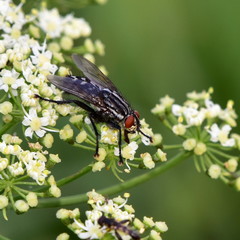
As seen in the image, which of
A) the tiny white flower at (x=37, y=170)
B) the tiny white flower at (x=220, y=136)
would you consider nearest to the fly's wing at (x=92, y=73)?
the tiny white flower at (x=220, y=136)

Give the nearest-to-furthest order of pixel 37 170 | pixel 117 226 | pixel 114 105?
pixel 117 226, pixel 37 170, pixel 114 105

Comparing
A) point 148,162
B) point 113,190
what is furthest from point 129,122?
point 113,190

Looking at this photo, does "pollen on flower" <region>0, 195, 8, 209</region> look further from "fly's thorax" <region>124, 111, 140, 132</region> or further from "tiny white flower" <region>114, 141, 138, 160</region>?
"fly's thorax" <region>124, 111, 140, 132</region>

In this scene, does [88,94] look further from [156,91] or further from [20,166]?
[156,91]

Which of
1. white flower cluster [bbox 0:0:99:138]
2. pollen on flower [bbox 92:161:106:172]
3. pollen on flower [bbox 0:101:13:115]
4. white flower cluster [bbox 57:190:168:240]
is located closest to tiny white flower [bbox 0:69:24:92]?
white flower cluster [bbox 0:0:99:138]

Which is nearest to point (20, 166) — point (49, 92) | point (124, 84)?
point (49, 92)

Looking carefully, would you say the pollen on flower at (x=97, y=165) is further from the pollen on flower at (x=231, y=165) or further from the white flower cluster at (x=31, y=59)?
the pollen on flower at (x=231, y=165)

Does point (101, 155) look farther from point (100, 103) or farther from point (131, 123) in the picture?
point (100, 103)
